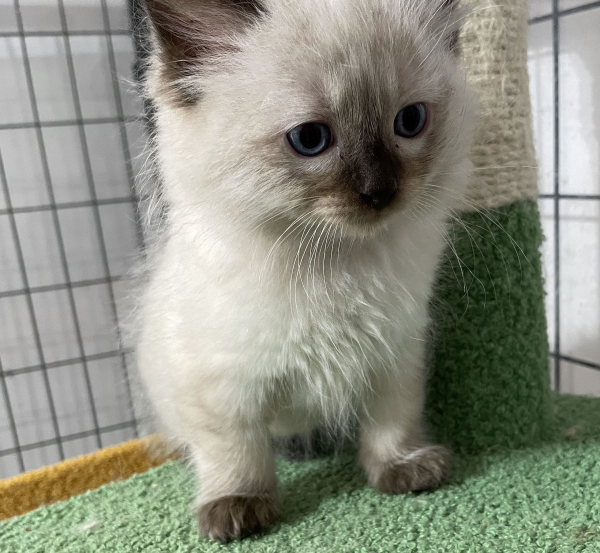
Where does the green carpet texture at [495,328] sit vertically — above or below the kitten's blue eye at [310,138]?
below

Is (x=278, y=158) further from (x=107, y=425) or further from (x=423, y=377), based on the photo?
(x=107, y=425)

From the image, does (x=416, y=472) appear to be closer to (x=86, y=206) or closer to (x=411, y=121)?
(x=411, y=121)

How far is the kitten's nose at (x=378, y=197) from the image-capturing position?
69 centimetres

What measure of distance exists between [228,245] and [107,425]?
46.6 inches

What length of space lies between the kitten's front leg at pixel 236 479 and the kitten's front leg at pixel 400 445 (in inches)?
7.0

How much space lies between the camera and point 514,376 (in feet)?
3.42

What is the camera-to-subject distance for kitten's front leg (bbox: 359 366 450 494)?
3.13ft

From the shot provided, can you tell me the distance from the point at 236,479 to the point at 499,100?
0.74m

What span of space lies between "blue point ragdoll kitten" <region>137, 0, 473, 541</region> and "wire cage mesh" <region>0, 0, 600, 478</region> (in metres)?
0.57

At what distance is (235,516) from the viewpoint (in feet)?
2.85

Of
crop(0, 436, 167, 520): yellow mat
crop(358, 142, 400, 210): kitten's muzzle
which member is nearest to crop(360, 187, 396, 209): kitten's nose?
crop(358, 142, 400, 210): kitten's muzzle

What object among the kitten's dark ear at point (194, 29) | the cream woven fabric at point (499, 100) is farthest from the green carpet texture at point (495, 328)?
the kitten's dark ear at point (194, 29)

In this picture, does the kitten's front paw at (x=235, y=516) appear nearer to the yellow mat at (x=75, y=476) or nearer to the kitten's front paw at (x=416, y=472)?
the kitten's front paw at (x=416, y=472)

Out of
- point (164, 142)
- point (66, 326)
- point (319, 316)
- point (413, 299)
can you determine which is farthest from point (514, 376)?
point (66, 326)
